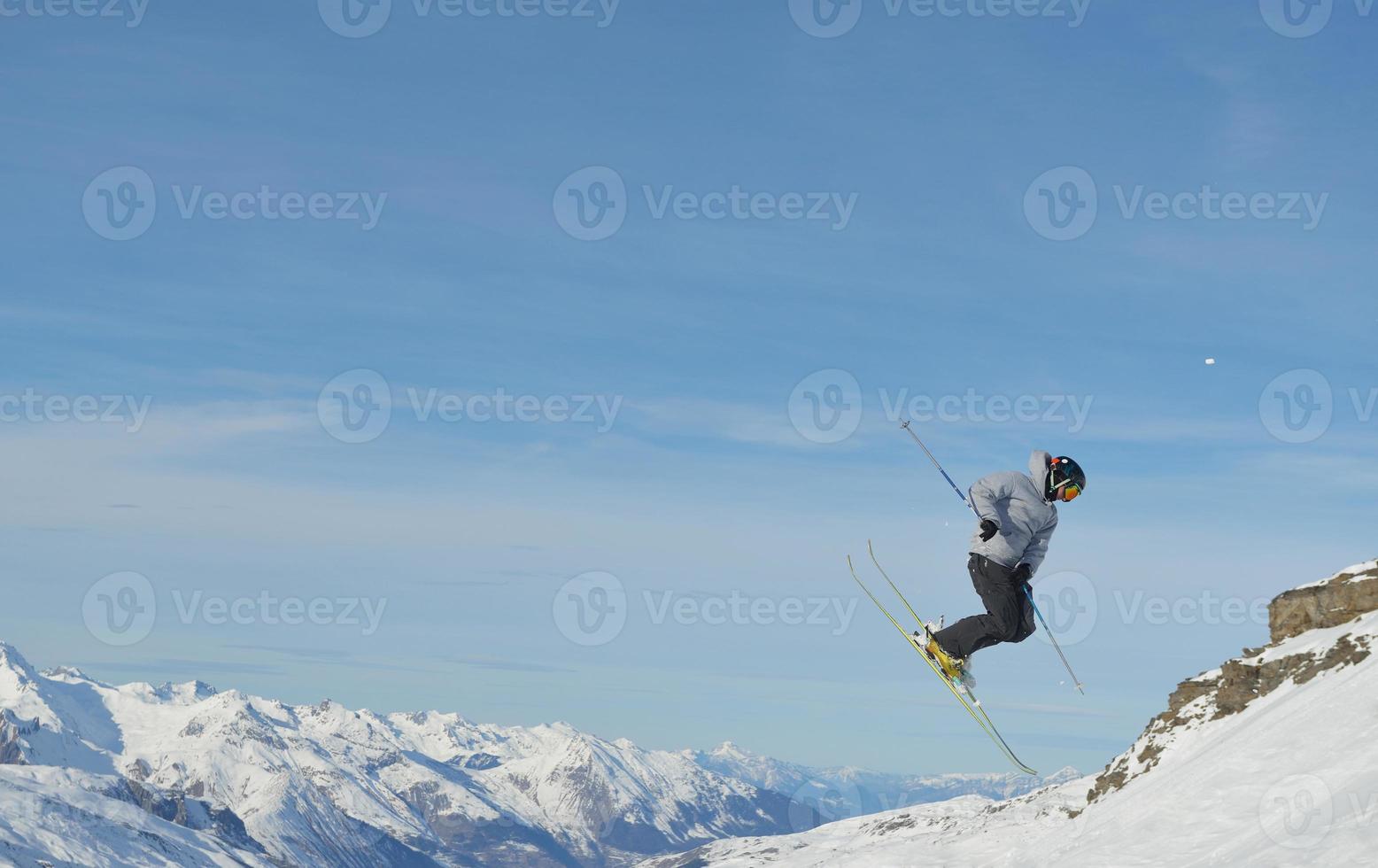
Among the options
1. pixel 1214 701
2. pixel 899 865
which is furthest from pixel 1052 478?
pixel 899 865

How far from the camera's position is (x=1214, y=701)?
37.8 metres

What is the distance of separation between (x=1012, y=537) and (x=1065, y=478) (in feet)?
3.99

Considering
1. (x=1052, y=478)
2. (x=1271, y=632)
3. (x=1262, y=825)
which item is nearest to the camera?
Answer: (x=1262, y=825)

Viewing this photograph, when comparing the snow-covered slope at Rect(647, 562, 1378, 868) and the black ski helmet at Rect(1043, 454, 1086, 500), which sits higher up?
the black ski helmet at Rect(1043, 454, 1086, 500)

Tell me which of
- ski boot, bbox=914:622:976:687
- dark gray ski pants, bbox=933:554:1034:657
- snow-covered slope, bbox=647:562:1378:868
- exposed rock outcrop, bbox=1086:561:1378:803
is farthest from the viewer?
exposed rock outcrop, bbox=1086:561:1378:803

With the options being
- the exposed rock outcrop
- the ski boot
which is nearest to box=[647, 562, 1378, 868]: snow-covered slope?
the exposed rock outcrop

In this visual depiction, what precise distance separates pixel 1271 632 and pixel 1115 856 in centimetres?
2857

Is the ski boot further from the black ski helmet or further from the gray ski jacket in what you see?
the black ski helmet

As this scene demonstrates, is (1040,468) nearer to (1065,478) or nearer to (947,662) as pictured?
(1065,478)

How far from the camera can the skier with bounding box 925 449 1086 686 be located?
56.8 feet

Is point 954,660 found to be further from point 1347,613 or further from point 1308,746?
point 1347,613

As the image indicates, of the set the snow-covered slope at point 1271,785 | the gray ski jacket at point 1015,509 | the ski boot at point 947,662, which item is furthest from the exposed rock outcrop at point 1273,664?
the gray ski jacket at point 1015,509

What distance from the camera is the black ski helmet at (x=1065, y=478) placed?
56.5ft

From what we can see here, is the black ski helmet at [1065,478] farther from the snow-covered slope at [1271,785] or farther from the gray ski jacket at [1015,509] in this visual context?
the snow-covered slope at [1271,785]
